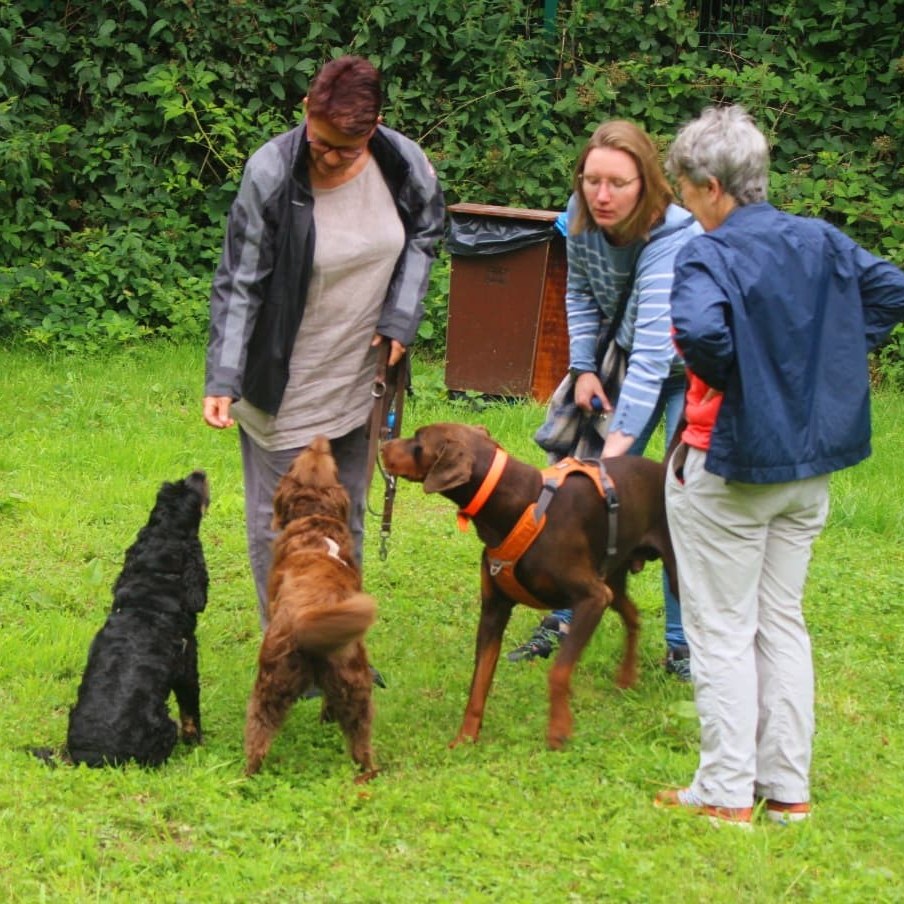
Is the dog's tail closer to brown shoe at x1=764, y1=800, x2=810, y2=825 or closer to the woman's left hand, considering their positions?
the woman's left hand

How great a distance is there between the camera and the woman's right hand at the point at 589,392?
541 cm

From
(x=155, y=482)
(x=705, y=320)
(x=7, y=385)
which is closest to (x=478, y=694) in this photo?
(x=705, y=320)

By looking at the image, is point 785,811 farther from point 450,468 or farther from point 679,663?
point 450,468

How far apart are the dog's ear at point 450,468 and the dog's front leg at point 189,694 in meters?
1.07

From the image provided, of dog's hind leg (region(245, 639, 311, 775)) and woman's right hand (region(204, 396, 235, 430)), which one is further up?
woman's right hand (region(204, 396, 235, 430))

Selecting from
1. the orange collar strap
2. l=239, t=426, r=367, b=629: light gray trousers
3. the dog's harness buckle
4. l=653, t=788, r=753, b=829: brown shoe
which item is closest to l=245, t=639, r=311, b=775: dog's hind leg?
the dog's harness buckle

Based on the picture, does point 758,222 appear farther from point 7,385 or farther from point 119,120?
point 119,120

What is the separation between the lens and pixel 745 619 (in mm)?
4129

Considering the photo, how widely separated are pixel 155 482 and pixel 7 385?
8.34 feet

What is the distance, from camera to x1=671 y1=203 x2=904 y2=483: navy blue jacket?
12.3ft

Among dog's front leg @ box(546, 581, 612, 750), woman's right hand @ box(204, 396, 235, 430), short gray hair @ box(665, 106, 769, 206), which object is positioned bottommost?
dog's front leg @ box(546, 581, 612, 750)

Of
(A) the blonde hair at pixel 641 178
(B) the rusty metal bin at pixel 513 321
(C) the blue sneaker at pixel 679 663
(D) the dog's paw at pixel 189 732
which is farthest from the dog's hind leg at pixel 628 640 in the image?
(B) the rusty metal bin at pixel 513 321

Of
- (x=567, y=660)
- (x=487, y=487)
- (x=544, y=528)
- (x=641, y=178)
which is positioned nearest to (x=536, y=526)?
(x=544, y=528)

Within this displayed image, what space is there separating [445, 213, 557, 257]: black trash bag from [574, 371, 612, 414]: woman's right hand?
5.01m
